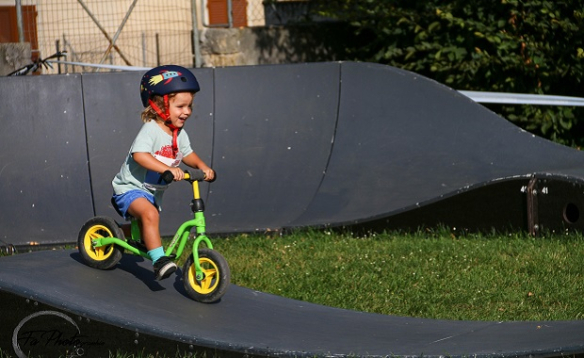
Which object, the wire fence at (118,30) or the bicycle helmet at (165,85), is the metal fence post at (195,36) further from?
the bicycle helmet at (165,85)

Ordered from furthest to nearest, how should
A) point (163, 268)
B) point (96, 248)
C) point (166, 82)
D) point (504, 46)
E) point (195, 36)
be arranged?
point (195, 36), point (504, 46), point (96, 248), point (166, 82), point (163, 268)

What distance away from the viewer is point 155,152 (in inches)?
232

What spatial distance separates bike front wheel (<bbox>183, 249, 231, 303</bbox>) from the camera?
222 inches

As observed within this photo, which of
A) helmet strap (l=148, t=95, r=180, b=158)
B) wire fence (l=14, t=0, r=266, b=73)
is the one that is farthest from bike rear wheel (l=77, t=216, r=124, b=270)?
wire fence (l=14, t=0, r=266, b=73)

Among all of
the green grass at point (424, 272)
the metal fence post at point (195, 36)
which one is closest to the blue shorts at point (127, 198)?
the green grass at point (424, 272)

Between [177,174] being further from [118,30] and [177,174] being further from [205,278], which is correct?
[118,30]

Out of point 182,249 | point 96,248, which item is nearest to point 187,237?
point 182,249

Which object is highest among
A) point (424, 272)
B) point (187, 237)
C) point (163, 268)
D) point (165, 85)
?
point (165, 85)

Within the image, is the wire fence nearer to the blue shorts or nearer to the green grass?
the green grass

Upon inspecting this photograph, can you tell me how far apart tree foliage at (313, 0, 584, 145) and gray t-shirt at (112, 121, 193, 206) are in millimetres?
6999

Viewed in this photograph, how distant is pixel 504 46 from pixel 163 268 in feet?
25.8

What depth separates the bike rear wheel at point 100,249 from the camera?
19.8 ft

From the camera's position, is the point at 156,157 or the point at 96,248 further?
the point at 96,248

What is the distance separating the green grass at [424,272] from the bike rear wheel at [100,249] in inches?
54.8
